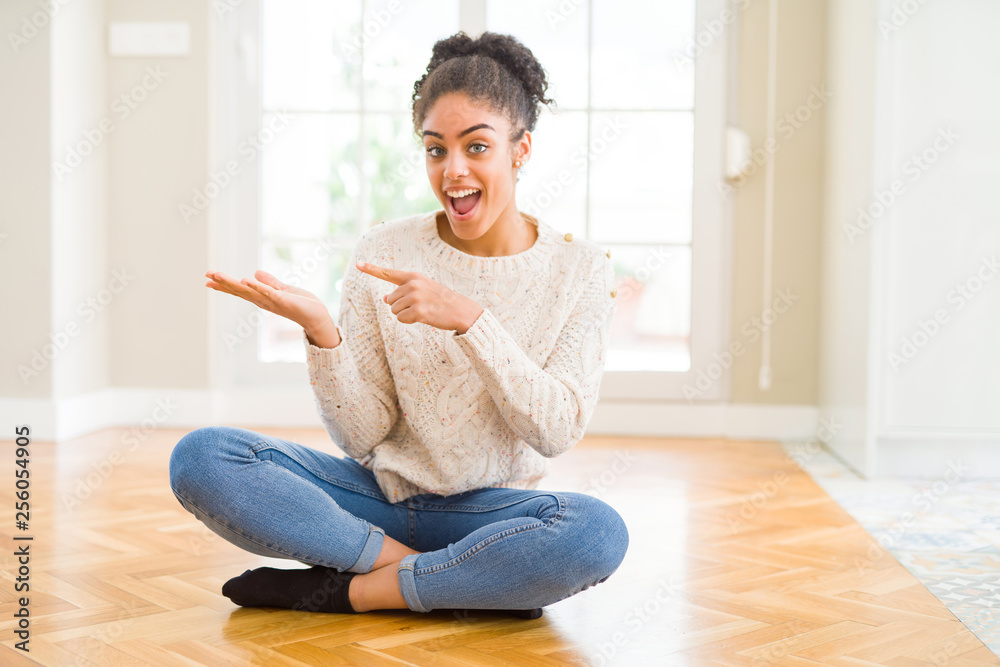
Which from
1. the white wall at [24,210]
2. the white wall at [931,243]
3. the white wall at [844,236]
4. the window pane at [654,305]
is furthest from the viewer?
the window pane at [654,305]

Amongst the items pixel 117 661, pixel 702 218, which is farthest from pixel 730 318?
pixel 117 661

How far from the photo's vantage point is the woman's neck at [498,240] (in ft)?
5.39

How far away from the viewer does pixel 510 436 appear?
159cm

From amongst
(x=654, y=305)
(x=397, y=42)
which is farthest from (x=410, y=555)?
(x=397, y=42)

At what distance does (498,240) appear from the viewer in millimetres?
1644

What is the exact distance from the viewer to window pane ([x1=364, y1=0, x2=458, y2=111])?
3496 millimetres

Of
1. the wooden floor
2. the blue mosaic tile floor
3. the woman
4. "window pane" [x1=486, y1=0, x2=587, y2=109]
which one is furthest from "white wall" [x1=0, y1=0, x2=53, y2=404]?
the blue mosaic tile floor

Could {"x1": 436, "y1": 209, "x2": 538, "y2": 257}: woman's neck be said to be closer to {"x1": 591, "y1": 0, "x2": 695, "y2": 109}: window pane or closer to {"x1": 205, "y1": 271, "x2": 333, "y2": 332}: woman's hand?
{"x1": 205, "y1": 271, "x2": 333, "y2": 332}: woman's hand

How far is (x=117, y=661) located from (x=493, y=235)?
848 millimetres

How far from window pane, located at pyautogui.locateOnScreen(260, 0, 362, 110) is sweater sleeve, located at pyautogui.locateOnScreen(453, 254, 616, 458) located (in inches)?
85.8

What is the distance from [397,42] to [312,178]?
0.57 m

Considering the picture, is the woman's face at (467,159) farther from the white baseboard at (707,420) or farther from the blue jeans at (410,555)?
the white baseboard at (707,420)

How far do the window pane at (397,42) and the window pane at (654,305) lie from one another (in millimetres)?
963

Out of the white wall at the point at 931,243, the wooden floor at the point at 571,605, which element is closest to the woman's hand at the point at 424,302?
the wooden floor at the point at 571,605
